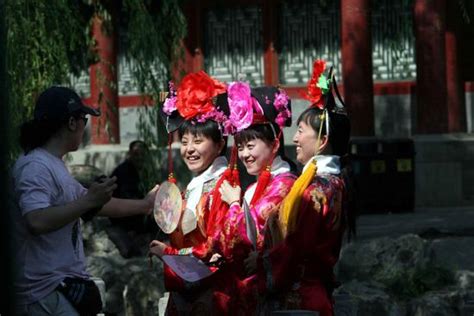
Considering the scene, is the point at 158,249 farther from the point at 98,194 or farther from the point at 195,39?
the point at 195,39

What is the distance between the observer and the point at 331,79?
6535 mm

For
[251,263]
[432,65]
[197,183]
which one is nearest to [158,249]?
[197,183]

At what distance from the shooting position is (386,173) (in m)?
17.8

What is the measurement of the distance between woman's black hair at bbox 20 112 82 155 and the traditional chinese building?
11.2 metres

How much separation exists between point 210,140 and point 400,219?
1034cm

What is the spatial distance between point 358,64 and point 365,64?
10 cm

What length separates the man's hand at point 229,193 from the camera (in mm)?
6410

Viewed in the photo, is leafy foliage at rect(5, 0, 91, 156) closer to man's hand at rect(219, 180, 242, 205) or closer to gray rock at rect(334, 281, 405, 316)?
gray rock at rect(334, 281, 405, 316)

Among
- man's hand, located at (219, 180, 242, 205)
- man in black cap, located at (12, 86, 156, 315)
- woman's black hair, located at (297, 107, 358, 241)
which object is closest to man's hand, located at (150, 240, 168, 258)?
man's hand, located at (219, 180, 242, 205)

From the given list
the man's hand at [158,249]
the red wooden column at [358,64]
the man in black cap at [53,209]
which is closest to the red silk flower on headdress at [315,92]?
the man's hand at [158,249]

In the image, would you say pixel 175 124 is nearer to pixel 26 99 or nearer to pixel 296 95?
pixel 26 99

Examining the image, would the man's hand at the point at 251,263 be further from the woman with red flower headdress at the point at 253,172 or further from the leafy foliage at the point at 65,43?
the leafy foliage at the point at 65,43

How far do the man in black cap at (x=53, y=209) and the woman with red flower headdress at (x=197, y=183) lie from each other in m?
0.88

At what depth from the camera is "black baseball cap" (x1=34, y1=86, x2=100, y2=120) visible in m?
5.68
